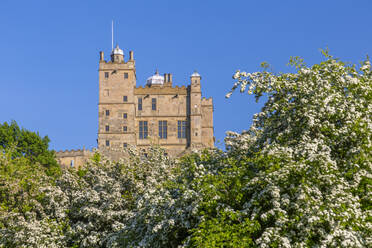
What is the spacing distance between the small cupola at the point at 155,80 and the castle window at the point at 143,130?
14.3 meters

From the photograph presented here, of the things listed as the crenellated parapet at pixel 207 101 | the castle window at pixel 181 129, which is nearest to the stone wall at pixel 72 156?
the castle window at pixel 181 129

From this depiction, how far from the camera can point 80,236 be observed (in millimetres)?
28094

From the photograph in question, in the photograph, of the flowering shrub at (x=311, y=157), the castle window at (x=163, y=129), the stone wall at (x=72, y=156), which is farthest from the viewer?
the stone wall at (x=72, y=156)

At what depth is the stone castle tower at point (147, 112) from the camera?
284ft

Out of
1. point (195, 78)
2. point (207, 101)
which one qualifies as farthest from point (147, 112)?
point (207, 101)

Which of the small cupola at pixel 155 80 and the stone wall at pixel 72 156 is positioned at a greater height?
the small cupola at pixel 155 80

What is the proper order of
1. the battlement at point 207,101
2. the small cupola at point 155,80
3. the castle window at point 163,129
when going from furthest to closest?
the small cupola at point 155,80 → the battlement at point 207,101 → the castle window at point 163,129

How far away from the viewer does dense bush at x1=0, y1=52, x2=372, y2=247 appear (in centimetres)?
1792

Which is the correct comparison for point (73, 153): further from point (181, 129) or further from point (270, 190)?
point (270, 190)

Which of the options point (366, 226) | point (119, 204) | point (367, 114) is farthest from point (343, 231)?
point (119, 204)

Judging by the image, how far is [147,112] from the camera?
8844cm

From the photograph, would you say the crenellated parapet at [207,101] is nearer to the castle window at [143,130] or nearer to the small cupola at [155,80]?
the castle window at [143,130]

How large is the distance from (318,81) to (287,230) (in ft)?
20.4

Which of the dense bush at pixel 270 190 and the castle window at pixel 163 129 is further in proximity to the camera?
the castle window at pixel 163 129
